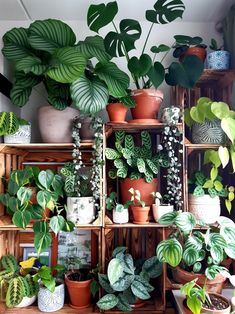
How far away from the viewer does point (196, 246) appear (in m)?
1.37

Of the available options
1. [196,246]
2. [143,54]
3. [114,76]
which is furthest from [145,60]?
[196,246]

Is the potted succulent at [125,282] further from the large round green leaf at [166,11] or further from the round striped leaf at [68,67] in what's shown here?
the large round green leaf at [166,11]

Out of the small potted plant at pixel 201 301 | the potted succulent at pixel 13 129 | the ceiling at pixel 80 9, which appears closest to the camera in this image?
the small potted plant at pixel 201 301

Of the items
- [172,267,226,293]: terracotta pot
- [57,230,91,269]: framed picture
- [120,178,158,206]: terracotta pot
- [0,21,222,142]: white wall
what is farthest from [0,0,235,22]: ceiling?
[172,267,226,293]: terracotta pot

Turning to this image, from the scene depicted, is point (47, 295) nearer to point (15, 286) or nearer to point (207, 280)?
point (15, 286)

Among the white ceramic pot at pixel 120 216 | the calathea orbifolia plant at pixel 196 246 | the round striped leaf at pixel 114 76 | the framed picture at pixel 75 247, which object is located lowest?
the framed picture at pixel 75 247

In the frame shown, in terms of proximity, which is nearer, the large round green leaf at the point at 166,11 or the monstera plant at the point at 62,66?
the monstera plant at the point at 62,66

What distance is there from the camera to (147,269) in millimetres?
1610

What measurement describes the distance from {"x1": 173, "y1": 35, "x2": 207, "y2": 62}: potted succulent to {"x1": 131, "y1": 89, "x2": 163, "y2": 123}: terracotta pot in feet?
1.12

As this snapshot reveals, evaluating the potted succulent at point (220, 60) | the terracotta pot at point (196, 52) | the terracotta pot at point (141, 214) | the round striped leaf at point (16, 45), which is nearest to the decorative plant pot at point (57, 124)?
the round striped leaf at point (16, 45)

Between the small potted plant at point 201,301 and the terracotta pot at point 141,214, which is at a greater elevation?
the terracotta pot at point 141,214

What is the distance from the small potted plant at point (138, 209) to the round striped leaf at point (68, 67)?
0.73 metres

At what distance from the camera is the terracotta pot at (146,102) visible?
1.63m

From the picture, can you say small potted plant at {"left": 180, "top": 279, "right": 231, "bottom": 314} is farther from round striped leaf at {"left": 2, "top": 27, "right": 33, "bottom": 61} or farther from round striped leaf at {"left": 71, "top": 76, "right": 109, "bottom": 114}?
round striped leaf at {"left": 2, "top": 27, "right": 33, "bottom": 61}
